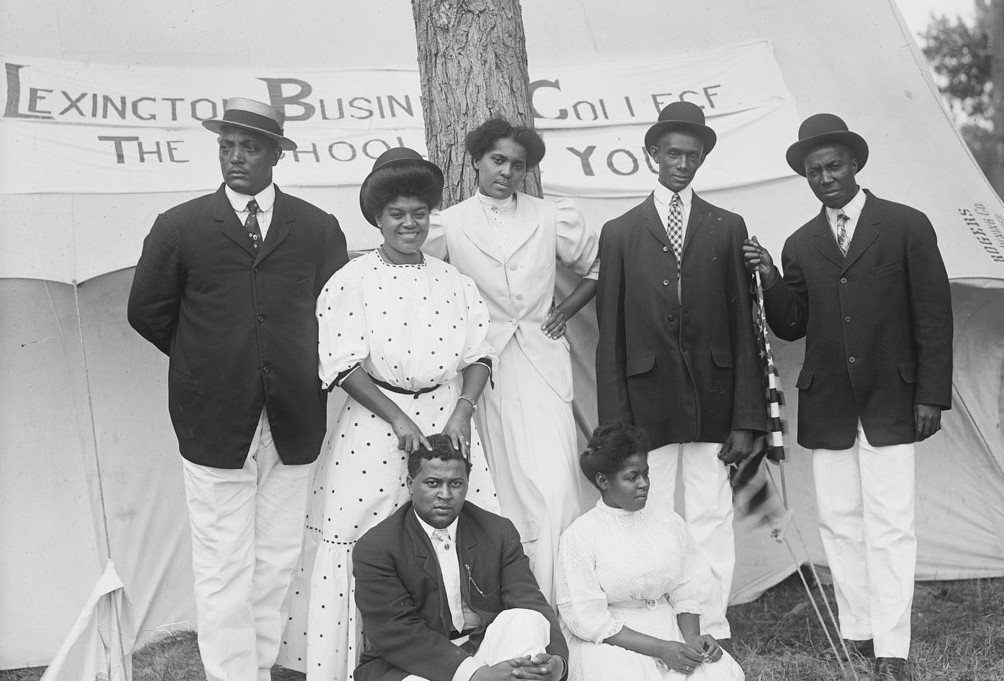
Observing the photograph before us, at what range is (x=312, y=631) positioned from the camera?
341cm

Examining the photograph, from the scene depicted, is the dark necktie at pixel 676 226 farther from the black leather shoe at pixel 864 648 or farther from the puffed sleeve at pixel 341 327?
the black leather shoe at pixel 864 648

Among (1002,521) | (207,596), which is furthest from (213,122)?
(1002,521)

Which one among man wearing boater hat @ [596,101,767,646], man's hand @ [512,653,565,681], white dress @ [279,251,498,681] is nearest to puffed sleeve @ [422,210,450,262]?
white dress @ [279,251,498,681]

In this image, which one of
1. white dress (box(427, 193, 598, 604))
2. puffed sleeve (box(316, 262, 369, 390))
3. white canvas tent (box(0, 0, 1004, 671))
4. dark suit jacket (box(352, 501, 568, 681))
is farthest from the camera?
white canvas tent (box(0, 0, 1004, 671))

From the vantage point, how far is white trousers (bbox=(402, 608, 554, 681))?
3098 millimetres

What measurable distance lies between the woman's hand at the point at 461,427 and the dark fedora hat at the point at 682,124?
1207 mm

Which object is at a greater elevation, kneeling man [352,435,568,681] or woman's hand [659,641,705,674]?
kneeling man [352,435,568,681]

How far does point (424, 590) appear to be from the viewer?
3.26 m

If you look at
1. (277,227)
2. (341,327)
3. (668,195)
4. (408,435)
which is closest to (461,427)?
(408,435)

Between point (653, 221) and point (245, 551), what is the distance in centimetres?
171

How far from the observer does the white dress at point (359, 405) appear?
340 centimetres

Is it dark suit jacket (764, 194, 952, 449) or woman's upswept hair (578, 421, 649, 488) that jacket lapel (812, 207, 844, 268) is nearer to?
dark suit jacket (764, 194, 952, 449)

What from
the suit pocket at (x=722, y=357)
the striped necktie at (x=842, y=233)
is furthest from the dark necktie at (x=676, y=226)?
the striped necktie at (x=842, y=233)

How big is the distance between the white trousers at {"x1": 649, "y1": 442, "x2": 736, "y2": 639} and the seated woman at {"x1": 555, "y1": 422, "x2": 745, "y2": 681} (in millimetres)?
270
